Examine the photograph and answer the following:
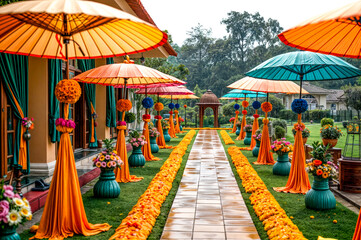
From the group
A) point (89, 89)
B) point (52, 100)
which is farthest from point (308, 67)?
point (89, 89)

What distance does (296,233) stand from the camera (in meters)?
4.55

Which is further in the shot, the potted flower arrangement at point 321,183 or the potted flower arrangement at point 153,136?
the potted flower arrangement at point 153,136

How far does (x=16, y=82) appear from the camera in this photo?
6500 mm

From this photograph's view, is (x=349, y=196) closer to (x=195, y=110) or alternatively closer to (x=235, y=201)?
(x=235, y=201)

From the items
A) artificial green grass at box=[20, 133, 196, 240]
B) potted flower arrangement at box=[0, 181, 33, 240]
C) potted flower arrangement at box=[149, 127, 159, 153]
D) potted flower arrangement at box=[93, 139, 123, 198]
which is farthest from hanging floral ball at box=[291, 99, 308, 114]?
Result: potted flower arrangement at box=[149, 127, 159, 153]

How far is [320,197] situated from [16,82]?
18.6 feet

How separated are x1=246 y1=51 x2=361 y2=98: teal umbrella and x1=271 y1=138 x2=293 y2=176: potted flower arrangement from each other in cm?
165

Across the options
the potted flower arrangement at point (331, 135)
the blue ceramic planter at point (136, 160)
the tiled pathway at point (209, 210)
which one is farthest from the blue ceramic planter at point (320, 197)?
the blue ceramic planter at point (136, 160)

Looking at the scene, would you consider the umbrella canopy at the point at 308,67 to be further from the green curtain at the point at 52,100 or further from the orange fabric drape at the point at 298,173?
the green curtain at the point at 52,100

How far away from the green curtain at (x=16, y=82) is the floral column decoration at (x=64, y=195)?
2.15m

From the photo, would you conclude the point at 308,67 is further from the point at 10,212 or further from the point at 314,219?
the point at 10,212

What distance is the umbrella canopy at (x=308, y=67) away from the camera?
6698mm

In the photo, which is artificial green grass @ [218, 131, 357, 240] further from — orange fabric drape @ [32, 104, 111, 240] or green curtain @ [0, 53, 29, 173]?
green curtain @ [0, 53, 29, 173]

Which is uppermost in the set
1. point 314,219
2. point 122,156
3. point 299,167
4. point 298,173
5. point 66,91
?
point 66,91
